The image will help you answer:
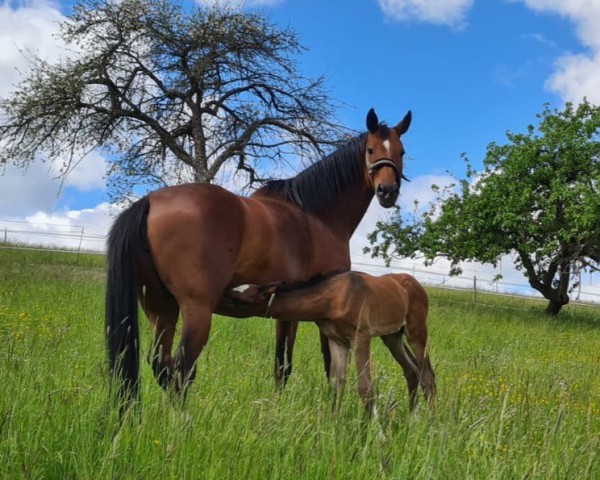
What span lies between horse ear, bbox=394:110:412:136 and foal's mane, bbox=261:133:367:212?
46cm

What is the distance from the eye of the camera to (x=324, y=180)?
5.12m

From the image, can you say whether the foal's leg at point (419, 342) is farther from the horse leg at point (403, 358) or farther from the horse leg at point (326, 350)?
the horse leg at point (326, 350)

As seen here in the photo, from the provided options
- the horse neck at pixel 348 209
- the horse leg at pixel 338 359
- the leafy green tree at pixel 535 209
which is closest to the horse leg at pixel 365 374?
the horse leg at pixel 338 359

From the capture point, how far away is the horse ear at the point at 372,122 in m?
5.12

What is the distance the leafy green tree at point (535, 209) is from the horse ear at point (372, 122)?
45.9 ft

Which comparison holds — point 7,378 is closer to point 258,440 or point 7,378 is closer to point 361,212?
point 258,440

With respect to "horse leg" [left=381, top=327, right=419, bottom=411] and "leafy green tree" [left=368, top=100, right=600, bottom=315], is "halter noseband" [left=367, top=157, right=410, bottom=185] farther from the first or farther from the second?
"leafy green tree" [left=368, top=100, right=600, bottom=315]

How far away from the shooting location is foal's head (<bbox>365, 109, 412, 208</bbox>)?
16.1 feet

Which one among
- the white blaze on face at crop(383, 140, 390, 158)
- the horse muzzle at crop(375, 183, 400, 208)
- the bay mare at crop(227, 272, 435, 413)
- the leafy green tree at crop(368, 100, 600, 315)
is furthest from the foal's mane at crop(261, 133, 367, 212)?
the leafy green tree at crop(368, 100, 600, 315)

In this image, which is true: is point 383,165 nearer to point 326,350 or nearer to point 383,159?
point 383,159

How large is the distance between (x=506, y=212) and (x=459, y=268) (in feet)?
11.6

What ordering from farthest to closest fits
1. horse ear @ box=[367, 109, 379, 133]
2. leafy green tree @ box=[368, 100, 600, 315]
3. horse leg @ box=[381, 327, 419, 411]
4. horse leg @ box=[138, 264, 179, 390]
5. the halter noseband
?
leafy green tree @ box=[368, 100, 600, 315]
horse ear @ box=[367, 109, 379, 133]
the halter noseband
horse leg @ box=[381, 327, 419, 411]
horse leg @ box=[138, 264, 179, 390]

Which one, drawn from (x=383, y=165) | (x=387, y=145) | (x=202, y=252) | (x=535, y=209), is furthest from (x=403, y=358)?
(x=535, y=209)

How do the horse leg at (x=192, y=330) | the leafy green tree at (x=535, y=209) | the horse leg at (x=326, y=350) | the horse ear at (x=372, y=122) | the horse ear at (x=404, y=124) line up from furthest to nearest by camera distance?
1. the leafy green tree at (x=535, y=209)
2. the horse ear at (x=404, y=124)
3. the horse ear at (x=372, y=122)
4. the horse leg at (x=326, y=350)
5. the horse leg at (x=192, y=330)
